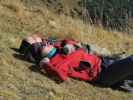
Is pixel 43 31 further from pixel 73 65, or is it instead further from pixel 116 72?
pixel 116 72

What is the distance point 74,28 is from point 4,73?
11.3 ft

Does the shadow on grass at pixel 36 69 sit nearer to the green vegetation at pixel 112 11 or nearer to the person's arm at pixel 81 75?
the person's arm at pixel 81 75

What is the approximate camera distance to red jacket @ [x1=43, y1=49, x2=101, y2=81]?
6117 mm

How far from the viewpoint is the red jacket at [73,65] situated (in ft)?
20.1

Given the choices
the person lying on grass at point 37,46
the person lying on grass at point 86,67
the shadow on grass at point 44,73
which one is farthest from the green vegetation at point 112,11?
the shadow on grass at point 44,73

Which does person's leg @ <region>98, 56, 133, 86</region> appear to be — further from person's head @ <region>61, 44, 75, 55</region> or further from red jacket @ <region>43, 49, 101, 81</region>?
person's head @ <region>61, 44, 75, 55</region>

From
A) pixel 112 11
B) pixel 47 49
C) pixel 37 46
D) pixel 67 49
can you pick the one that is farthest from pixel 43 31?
pixel 112 11

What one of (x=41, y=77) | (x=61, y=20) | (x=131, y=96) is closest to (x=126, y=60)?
(x=131, y=96)

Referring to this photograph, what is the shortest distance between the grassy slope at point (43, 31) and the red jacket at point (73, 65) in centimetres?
10

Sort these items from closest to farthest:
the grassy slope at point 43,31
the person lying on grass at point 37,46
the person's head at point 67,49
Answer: the grassy slope at point 43,31 → the person's head at point 67,49 → the person lying on grass at point 37,46

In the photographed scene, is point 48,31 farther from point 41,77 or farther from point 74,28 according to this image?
point 41,77

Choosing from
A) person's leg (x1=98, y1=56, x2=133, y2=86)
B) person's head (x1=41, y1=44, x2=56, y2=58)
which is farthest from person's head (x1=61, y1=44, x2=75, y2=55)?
person's leg (x1=98, y1=56, x2=133, y2=86)

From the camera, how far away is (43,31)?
28.1ft

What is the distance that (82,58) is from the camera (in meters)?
6.37
